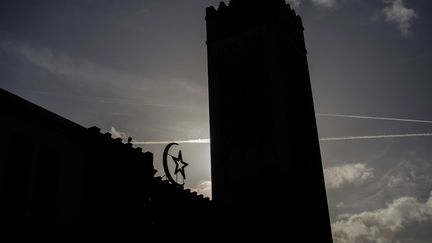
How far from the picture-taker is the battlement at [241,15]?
91.4 feet

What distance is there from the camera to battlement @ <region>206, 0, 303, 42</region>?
91.4ft

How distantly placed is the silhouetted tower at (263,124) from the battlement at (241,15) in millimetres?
66

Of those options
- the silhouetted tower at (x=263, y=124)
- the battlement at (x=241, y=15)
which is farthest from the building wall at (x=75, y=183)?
the battlement at (x=241, y=15)

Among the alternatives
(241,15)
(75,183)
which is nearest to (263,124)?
(241,15)

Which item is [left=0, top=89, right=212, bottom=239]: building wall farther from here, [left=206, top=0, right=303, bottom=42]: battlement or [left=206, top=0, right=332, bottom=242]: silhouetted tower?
[left=206, top=0, right=303, bottom=42]: battlement

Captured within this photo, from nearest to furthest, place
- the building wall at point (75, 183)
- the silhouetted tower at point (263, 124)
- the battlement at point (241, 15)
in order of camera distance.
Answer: the building wall at point (75, 183) < the silhouetted tower at point (263, 124) < the battlement at point (241, 15)

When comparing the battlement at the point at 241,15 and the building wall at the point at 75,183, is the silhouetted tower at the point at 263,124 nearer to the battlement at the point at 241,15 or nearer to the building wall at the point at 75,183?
the battlement at the point at 241,15

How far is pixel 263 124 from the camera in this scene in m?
24.7

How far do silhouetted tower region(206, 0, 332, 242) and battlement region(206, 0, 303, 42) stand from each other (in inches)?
2.6

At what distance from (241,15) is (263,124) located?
26.3ft

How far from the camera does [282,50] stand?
27266 mm

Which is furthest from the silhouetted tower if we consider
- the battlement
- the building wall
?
the building wall

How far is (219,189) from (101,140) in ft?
35.3

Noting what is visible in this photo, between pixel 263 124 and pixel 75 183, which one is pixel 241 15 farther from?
pixel 75 183
